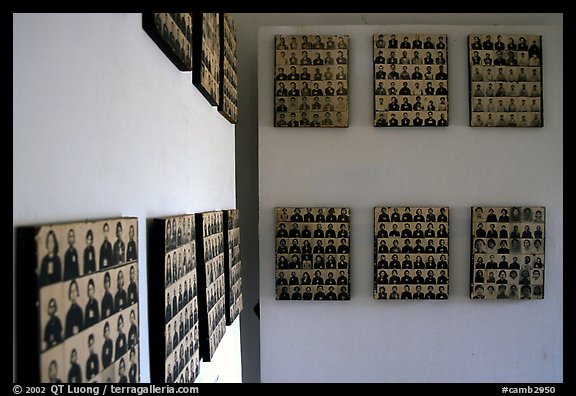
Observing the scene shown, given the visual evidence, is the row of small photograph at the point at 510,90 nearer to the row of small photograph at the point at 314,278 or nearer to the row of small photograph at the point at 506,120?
the row of small photograph at the point at 506,120

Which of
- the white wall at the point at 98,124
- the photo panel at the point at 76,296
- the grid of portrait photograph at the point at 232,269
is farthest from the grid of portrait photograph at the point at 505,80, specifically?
the photo panel at the point at 76,296

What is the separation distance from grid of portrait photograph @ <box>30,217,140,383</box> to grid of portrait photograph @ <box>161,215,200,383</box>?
0.86ft

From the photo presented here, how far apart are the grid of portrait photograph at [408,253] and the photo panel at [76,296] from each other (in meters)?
2.74

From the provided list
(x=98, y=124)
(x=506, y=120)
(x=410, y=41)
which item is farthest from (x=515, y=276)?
(x=98, y=124)

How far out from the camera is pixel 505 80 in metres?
3.98

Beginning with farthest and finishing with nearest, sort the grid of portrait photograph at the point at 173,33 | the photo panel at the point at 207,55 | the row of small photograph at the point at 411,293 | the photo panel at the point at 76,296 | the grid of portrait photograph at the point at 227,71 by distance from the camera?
the row of small photograph at the point at 411,293
the grid of portrait photograph at the point at 227,71
the photo panel at the point at 207,55
the grid of portrait photograph at the point at 173,33
the photo panel at the point at 76,296

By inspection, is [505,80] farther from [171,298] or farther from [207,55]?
[171,298]

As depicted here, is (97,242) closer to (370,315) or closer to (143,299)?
(143,299)

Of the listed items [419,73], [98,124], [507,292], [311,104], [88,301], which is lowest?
[507,292]

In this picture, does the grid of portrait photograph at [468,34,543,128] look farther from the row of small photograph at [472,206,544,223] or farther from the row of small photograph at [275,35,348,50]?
the row of small photograph at [275,35,348,50]

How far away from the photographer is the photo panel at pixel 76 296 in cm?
88

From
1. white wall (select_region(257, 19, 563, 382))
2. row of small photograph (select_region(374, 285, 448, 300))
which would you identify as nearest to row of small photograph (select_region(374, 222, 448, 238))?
white wall (select_region(257, 19, 563, 382))

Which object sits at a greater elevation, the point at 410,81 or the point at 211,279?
the point at 410,81

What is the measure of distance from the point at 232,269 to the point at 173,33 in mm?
1662
